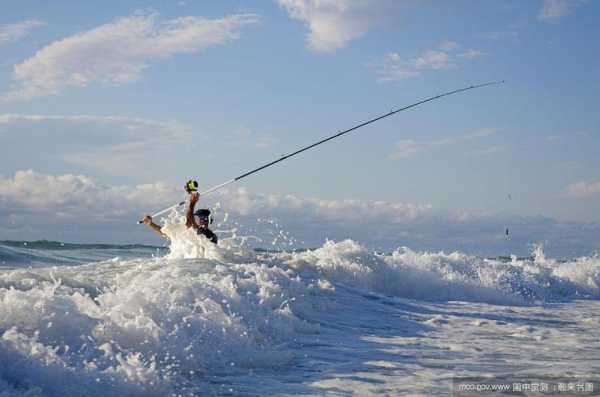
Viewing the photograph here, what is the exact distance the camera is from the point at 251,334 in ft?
26.4

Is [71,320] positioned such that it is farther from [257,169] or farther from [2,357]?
[257,169]

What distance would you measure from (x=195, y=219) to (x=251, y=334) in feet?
23.3

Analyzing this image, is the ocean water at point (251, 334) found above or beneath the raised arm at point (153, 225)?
beneath

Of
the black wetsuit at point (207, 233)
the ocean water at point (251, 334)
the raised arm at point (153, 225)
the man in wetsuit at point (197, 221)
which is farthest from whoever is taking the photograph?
the black wetsuit at point (207, 233)

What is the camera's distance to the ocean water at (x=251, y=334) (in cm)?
579

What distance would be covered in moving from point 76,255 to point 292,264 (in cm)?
1358

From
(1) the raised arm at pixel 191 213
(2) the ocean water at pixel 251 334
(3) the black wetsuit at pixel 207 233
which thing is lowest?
(2) the ocean water at pixel 251 334

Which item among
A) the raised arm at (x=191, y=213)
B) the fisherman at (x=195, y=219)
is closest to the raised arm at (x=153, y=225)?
the fisherman at (x=195, y=219)

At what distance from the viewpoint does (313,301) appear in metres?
11.8

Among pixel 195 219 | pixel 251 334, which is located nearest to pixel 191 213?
pixel 195 219

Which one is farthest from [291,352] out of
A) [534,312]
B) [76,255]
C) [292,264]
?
[76,255]

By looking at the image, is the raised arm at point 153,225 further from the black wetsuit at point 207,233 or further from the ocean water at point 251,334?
the black wetsuit at point 207,233

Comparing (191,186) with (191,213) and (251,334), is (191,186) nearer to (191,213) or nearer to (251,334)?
(191,213)

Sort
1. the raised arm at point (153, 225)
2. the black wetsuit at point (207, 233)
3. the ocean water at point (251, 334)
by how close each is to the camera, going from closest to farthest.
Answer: the ocean water at point (251, 334) → the raised arm at point (153, 225) → the black wetsuit at point (207, 233)
